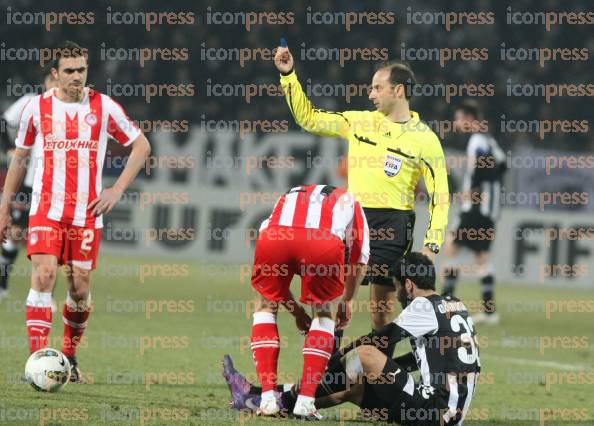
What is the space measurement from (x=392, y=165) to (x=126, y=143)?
70.9 inches

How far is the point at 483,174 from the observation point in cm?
1338

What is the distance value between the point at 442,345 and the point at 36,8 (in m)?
14.5

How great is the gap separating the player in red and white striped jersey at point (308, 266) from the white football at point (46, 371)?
4.01 ft

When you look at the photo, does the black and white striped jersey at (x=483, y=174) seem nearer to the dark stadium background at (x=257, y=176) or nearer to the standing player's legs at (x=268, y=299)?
the dark stadium background at (x=257, y=176)

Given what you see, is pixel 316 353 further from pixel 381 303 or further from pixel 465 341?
pixel 381 303

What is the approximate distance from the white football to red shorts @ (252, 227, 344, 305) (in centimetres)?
138

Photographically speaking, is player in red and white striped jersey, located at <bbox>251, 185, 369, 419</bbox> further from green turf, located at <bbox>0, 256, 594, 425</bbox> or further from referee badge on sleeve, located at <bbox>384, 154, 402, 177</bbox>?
referee badge on sleeve, located at <bbox>384, 154, 402, 177</bbox>

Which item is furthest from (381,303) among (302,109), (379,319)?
(302,109)

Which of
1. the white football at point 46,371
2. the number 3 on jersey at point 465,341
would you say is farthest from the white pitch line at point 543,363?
the white football at point 46,371

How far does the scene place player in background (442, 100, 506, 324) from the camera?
1310cm

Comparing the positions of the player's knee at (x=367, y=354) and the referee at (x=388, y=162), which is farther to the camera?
the referee at (x=388, y=162)

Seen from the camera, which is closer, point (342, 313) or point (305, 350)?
point (305, 350)

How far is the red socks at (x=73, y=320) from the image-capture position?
778cm

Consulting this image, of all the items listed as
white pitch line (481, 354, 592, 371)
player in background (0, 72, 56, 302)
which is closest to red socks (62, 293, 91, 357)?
player in background (0, 72, 56, 302)
